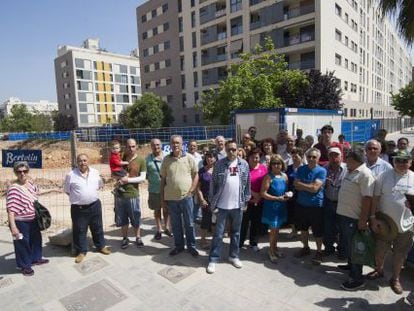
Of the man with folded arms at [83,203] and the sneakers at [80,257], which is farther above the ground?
the man with folded arms at [83,203]

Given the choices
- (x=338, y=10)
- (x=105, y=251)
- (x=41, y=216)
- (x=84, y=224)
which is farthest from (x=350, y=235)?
(x=338, y=10)

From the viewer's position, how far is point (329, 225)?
4.35m

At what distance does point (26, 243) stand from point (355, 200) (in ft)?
14.6

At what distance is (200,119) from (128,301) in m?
37.0

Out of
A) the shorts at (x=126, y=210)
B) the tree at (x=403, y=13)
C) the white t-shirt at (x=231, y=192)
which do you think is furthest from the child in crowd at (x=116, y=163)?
the tree at (x=403, y=13)

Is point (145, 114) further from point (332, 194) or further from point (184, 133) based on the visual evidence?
point (332, 194)

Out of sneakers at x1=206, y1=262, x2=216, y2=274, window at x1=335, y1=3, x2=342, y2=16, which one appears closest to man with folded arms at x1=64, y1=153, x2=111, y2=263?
sneakers at x1=206, y1=262, x2=216, y2=274

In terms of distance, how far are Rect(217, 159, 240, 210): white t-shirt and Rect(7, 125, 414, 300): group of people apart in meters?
0.01

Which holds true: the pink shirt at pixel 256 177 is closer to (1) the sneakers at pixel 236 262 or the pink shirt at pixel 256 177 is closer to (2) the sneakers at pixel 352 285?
(1) the sneakers at pixel 236 262

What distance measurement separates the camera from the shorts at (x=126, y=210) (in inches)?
197

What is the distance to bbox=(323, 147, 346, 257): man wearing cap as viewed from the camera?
13.6 ft

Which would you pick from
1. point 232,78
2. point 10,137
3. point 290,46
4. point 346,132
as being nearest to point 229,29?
point 290,46

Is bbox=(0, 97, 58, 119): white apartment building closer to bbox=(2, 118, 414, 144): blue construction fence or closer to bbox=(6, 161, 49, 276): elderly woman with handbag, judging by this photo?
bbox=(2, 118, 414, 144): blue construction fence

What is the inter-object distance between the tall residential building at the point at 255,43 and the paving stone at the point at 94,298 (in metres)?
27.5
